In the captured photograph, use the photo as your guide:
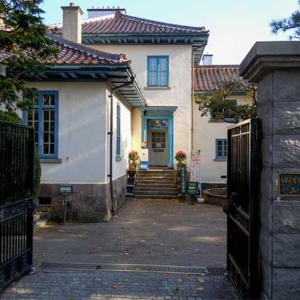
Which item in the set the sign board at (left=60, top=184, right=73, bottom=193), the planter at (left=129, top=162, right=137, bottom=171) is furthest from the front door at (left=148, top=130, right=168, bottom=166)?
the sign board at (left=60, top=184, right=73, bottom=193)

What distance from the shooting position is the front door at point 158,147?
75.9 ft

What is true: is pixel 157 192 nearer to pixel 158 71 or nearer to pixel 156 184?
pixel 156 184

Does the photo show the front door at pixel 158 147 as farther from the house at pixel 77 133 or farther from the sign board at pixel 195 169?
the house at pixel 77 133

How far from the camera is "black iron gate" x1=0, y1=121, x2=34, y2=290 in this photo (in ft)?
18.1

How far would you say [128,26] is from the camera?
908 inches

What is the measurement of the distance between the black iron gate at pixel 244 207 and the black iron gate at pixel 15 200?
298 centimetres

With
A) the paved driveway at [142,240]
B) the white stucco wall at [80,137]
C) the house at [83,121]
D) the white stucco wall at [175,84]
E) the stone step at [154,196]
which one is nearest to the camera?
the paved driveway at [142,240]

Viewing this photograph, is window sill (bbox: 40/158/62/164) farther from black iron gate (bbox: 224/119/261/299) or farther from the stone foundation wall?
black iron gate (bbox: 224/119/261/299)

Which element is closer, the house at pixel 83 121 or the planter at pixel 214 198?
the house at pixel 83 121

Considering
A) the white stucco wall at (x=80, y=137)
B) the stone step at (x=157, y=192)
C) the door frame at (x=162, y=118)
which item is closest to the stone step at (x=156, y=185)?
the stone step at (x=157, y=192)

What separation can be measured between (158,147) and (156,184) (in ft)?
13.1

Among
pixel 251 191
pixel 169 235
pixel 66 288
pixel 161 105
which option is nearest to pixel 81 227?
pixel 169 235

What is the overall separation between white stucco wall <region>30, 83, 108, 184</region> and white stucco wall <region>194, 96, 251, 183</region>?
35.4ft

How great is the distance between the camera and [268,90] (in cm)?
443
